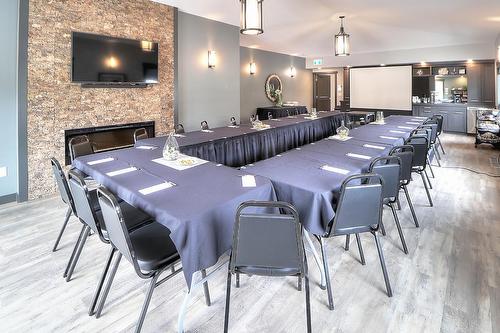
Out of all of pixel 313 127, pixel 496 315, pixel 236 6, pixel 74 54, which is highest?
pixel 236 6

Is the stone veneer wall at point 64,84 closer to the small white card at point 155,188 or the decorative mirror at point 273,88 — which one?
the small white card at point 155,188

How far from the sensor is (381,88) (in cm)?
1041

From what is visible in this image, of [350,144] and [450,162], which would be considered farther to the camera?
[450,162]

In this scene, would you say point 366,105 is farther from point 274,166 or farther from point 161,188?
point 161,188

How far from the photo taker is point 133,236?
1.92 metres

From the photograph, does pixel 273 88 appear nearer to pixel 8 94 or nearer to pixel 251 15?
pixel 251 15

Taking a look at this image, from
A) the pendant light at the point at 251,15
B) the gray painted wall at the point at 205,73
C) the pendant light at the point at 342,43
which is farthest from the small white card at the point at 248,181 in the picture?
the gray painted wall at the point at 205,73

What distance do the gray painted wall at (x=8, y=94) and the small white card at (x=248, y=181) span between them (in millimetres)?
3361

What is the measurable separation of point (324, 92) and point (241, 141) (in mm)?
8975

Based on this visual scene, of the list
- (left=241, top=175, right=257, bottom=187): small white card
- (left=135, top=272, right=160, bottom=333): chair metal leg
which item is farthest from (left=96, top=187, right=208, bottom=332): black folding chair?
(left=241, top=175, right=257, bottom=187): small white card

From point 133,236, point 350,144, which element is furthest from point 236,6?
point 133,236

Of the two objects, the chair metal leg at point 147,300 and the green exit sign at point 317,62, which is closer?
the chair metal leg at point 147,300

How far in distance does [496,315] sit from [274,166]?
173cm

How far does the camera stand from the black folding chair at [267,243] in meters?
1.45
